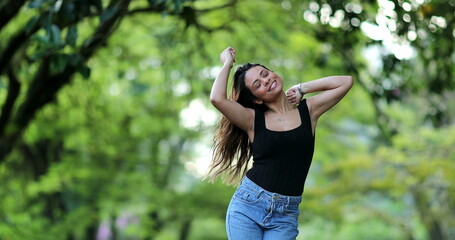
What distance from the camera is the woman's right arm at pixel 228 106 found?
330 cm

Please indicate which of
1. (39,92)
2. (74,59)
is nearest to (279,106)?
(74,59)

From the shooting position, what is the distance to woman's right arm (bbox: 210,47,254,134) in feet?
10.8

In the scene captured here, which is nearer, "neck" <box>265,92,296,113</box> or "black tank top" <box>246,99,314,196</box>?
"black tank top" <box>246,99,314,196</box>

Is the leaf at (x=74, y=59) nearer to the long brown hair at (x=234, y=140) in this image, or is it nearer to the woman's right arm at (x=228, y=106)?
the long brown hair at (x=234, y=140)

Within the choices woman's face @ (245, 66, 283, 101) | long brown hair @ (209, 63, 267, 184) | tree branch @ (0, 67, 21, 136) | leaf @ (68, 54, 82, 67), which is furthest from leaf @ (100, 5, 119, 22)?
tree branch @ (0, 67, 21, 136)

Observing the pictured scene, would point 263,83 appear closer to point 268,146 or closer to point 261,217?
point 268,146

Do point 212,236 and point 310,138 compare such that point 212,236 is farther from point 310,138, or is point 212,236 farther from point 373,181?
point 310,138

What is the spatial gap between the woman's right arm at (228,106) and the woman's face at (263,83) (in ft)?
0.31

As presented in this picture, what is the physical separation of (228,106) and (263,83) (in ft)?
0.71

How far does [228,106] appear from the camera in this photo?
3.32 meters

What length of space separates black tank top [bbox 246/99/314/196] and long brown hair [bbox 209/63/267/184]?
0.74 feet

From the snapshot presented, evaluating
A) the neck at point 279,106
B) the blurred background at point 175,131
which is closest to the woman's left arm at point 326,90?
the neck at point 279,106

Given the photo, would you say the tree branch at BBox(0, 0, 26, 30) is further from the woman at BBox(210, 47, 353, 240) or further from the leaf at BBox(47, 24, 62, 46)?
the woman at BBox(210, 47, 353, 240)

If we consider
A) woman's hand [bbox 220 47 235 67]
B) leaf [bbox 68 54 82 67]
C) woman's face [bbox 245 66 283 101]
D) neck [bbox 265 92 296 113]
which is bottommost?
leaf [bbox 68 54 82 67]
